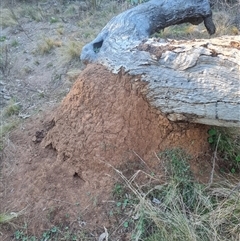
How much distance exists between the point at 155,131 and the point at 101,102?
46 cm

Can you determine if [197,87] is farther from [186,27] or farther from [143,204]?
[186,27]

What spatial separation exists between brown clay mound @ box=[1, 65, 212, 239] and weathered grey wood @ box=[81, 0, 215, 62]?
195 millimetres

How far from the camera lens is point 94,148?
317cm

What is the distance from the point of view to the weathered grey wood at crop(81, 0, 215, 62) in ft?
11.0

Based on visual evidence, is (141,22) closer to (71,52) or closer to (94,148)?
(94,148)

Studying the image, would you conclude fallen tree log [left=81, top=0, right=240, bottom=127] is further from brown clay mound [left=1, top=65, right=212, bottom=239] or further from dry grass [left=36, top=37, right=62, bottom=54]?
dry grass [left=36, top=37, right=62, bottom=54]

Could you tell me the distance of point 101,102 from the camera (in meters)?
3.23

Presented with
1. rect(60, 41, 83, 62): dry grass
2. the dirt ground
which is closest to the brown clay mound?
the dirt ground

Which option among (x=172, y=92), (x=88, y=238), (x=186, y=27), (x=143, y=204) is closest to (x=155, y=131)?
(x=172, y=92)

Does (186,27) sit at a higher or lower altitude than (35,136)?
lower

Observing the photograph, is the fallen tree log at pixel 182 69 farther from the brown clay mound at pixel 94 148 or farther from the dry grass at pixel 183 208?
the dry grass at pixel 183 208

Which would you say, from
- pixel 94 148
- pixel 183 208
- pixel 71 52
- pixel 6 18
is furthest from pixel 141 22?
pixel 6 18

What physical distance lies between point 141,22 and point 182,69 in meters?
0.96

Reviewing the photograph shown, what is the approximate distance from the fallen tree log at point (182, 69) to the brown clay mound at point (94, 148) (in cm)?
Result: 11
